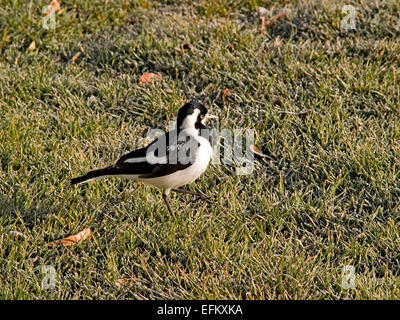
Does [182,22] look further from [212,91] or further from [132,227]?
[132,227]

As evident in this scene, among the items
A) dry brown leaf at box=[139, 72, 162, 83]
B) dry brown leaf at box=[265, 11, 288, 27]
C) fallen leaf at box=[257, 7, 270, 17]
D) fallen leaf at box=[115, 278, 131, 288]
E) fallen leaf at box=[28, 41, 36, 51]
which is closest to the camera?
fallen leaf at box=[115, 278, 131, 288]

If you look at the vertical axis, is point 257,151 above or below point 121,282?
above

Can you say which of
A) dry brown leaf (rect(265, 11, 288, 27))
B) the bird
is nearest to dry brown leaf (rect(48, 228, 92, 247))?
the bird

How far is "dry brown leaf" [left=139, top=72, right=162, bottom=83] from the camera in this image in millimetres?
6002

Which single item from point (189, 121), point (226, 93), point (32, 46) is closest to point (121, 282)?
point (189, 121)

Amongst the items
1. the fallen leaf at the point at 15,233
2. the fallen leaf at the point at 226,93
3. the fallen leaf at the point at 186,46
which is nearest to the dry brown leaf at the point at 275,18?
the fallen leaf at the point at 186,46

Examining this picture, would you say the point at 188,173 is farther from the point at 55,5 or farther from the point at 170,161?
the point at 55,5

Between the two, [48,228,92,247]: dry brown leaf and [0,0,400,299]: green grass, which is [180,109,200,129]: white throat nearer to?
[0,0,400,299]: green grass

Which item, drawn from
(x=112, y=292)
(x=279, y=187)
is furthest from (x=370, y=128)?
(x=112, y=292)

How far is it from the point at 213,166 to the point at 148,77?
4.55 feet

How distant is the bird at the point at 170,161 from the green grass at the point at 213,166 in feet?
0.96

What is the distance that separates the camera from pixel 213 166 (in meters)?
5.01

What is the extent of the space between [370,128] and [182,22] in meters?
2.26

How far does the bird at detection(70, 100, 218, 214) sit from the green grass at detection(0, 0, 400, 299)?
0.29 meters
